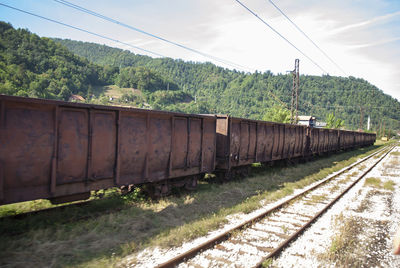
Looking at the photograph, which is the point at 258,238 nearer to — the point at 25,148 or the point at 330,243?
the point at 330,243

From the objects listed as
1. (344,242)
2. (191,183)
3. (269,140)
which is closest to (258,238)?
(344,242)

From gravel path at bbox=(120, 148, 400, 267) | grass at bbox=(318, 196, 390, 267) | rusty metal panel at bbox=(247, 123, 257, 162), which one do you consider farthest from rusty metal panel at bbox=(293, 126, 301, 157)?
grass at bbox=(318, 196, 390, 267)

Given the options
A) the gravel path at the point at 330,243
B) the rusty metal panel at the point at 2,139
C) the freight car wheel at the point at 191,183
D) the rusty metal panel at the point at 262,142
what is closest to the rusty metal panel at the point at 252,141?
the rusty metal panel at the point at 262,142

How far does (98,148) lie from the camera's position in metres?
6.71

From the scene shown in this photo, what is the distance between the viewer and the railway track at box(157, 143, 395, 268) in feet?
17.0

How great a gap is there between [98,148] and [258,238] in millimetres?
4601

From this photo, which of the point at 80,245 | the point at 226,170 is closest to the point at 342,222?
the point at 226,170

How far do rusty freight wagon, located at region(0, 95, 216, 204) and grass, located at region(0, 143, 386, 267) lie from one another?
2.57ft

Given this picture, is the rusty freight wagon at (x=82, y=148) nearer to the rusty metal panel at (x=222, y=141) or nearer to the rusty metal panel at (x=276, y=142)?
the rusty metal panel at (x=222, y=141)

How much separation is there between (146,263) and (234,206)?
4.50 metres

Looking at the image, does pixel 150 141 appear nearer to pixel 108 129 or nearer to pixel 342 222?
pixel 108 129

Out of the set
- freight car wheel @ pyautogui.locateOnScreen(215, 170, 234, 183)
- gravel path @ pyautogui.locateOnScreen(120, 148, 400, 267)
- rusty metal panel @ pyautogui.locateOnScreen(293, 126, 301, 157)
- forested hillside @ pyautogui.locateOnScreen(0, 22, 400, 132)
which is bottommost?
gravel path @ pyautogui.locateOnScreen(120, 148, 400, 267)

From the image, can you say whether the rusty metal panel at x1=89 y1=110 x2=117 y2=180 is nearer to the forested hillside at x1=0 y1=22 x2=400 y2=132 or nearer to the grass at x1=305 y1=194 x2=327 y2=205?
the grass at x1=305 y1=194 x2=327 y2=205

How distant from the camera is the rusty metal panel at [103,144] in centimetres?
662
